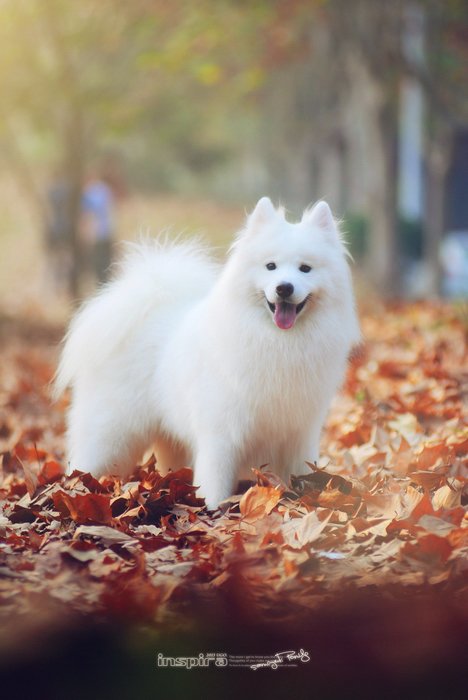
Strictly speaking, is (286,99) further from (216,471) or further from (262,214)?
(216,471)

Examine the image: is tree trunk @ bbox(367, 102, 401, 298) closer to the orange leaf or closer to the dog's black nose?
the dog's black nose

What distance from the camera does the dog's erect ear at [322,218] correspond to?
14.0 ft

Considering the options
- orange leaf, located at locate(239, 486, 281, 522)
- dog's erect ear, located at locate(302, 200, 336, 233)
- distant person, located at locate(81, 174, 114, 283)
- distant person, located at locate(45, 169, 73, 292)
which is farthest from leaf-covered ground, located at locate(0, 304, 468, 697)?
distant person, located at locate(45, 169, 73, 292)

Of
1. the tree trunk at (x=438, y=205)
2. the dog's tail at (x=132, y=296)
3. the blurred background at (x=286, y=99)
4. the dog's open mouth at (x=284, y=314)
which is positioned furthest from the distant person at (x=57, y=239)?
the dog's open mouth at (x=284, y=314)

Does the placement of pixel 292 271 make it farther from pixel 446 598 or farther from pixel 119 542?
pixel 446 598

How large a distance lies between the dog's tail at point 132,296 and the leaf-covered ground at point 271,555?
602mm

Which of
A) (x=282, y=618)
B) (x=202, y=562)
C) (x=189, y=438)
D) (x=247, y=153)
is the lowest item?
(x=282, y=618)

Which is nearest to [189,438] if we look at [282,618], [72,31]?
[282,618]

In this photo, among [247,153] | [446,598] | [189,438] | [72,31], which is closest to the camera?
[446,598]

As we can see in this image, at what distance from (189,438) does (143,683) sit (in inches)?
79.0

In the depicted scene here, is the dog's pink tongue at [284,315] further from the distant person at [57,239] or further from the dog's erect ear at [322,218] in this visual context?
the distant person at [57,239]

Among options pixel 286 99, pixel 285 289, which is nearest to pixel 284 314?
pixel 285 289

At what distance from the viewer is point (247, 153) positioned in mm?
43125

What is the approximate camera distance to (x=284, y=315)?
4.15 metres
